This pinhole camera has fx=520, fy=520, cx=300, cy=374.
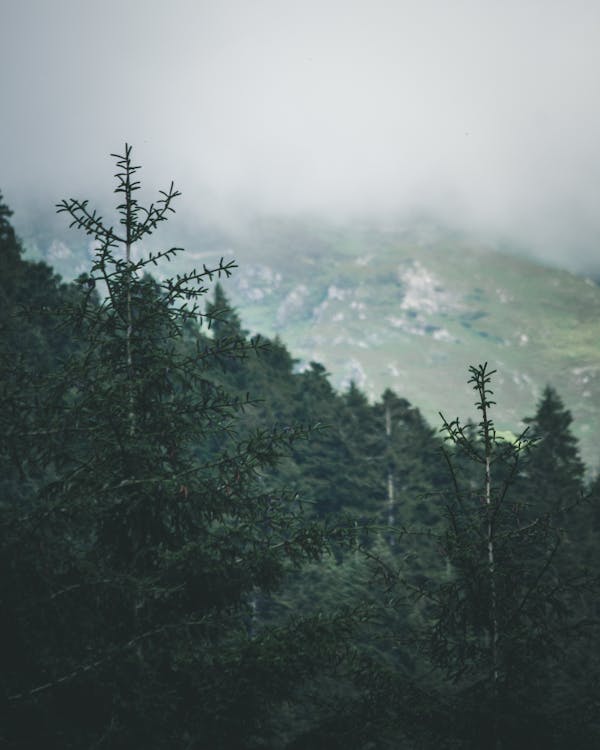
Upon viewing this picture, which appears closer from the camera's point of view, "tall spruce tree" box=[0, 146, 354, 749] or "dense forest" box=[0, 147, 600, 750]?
"tall spruce tree" box=[0, 146, 354, 749]

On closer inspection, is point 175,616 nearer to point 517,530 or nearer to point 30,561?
point 30,561

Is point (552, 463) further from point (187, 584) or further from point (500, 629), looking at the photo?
point (187, 584)

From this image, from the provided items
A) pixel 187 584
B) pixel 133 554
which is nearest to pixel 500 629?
pixel 187 584

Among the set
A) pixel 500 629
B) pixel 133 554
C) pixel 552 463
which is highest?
pixel 133 554

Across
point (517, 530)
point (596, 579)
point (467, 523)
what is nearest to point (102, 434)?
point (467, 523)

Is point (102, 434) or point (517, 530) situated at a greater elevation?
point (102, 434)

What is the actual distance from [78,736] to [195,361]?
4123 millimetres

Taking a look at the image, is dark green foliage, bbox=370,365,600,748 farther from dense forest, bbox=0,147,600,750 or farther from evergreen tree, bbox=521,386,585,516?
evergreen tree, bbox=521,386,585,516

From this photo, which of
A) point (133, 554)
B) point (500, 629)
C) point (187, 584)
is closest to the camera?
point (500, 629)

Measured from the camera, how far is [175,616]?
6.19 metres

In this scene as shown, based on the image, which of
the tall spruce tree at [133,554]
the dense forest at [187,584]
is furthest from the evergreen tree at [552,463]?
the tall spruce tree at [133,554]

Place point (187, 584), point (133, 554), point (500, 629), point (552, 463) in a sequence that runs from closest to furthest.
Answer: point (500, 629)
point (187, 584)
point (133, 554)
point (552, 463)

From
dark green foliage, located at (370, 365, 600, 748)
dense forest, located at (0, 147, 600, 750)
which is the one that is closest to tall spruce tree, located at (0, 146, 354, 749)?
dense forest, located at (0, 147, 600, 750)

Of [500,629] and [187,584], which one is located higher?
[187,584]
